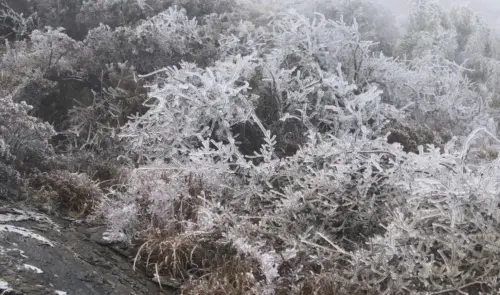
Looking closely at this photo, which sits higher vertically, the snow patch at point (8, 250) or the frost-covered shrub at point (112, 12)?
the frost-covered shrub at point (112, 12)

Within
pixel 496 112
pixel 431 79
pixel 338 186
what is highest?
pixel 338 186

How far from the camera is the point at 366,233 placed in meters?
3.78

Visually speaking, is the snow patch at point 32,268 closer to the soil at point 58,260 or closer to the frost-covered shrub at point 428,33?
the soil at point 58,260

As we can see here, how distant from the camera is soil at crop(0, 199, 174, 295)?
2840 millimetres

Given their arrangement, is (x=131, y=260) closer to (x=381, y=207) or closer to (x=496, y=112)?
(x=381, y=207)

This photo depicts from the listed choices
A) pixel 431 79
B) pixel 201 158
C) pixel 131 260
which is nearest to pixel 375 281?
pixel 131 260

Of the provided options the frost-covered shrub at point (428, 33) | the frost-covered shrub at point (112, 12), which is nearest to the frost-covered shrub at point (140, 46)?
the frost-covered shrub at point (112, 12)

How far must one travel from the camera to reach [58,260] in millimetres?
3146

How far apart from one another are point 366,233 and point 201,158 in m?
1.66

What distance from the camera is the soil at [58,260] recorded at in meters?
2.84

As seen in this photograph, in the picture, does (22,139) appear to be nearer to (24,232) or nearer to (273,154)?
(24,232)

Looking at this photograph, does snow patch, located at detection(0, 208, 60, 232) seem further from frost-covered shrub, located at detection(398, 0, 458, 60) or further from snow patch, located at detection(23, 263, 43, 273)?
frost-covered shrub, located at detection(398, 0, 458, 60)

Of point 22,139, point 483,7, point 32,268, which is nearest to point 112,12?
point 22,139

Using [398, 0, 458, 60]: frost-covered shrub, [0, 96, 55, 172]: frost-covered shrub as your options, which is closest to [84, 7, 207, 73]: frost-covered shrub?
[0, 96, 55, 172]: frost-covered shrub
